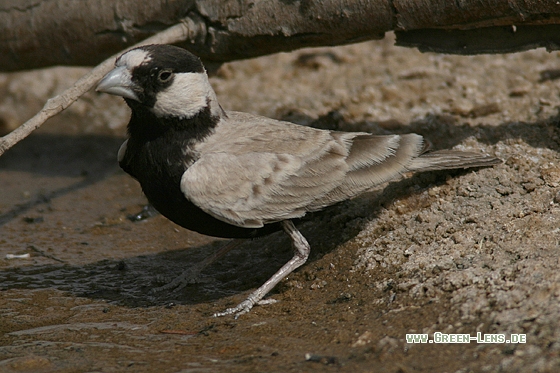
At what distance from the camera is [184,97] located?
492cm

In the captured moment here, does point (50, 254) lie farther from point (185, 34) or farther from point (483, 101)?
point (483, 101)

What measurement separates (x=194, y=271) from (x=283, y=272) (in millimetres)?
895

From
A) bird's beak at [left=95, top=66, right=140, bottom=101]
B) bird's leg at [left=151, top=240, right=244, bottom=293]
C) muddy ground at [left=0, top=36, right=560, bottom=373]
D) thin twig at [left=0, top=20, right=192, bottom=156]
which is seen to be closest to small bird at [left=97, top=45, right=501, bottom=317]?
bird's beak at [left=95, top=66, right=140, bottom=101]

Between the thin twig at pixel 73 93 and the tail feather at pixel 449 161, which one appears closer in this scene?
the tail feather at pixel 449 161

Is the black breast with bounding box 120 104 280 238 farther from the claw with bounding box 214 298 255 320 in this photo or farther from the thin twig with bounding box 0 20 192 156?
the thin twig with bounding box 0 20 192 156

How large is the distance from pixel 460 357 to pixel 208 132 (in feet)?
8.08

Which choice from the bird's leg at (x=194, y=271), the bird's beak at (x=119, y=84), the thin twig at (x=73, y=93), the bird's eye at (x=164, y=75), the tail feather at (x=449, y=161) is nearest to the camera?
the bird's beak at (x=119, y=84)

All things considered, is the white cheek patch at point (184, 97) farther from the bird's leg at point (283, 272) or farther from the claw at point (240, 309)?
the claw at point (240, 309)

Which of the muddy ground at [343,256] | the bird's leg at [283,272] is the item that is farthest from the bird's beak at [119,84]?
the muddy ground at [343,256]

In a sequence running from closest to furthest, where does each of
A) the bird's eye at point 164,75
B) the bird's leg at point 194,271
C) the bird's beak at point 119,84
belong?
1. the bird's beak at point 119,84
2. the bird's eye at point 164,75
3. the bird's leg at point 194,271

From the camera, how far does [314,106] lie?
7.54 meters

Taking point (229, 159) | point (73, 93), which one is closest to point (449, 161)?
point (229, 159)

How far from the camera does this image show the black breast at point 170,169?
4797mm

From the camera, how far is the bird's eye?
4.79 m
